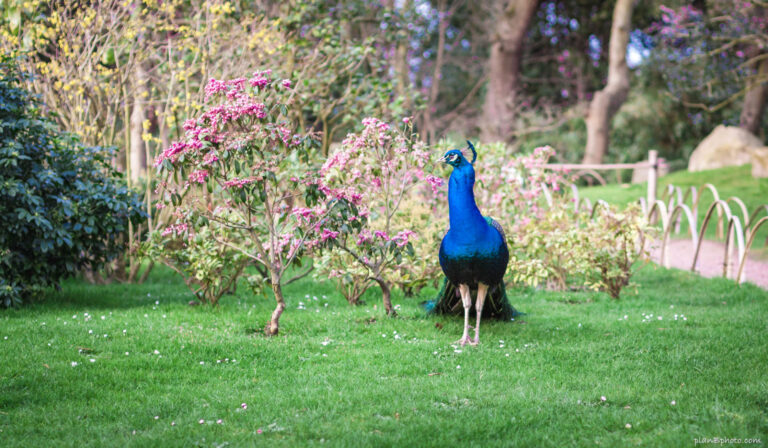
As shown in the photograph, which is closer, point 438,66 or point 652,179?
point 652,179

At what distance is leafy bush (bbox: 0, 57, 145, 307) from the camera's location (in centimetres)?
639

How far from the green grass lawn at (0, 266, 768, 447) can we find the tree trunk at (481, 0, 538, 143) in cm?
1300

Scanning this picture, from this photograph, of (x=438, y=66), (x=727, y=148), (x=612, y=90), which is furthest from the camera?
(x=438, y=66)

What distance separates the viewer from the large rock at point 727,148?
1788 centimetres

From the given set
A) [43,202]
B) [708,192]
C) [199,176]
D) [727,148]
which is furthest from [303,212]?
[727,148]

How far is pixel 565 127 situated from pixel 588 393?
64.1ft

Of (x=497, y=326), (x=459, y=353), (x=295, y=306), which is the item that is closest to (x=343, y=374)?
(x=459, y=353)

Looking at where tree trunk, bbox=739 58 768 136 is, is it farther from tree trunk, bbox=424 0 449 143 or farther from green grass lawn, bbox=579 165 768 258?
tree trunk, bbox=424 0 449 143

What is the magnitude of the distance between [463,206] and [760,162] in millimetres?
12923

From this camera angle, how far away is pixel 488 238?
5.32 metres

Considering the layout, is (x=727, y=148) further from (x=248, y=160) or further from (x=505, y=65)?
(x=248, y=160)

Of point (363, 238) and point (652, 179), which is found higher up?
point (652, 179)

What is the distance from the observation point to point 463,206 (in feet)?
17.4

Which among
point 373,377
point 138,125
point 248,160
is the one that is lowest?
point 373,377
